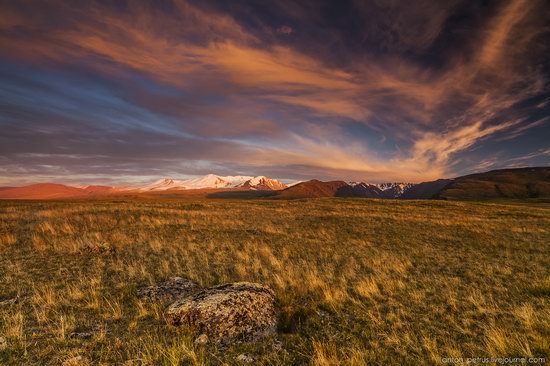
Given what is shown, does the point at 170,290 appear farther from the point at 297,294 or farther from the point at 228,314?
the point at 297,294

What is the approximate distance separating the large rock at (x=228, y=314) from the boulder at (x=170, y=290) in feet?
5.12

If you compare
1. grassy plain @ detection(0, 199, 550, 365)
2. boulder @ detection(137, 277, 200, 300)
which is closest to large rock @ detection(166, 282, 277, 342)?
grassy plain @ detection(0, 199, 550, 365)

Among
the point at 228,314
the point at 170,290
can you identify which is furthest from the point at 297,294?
the point at 170,290

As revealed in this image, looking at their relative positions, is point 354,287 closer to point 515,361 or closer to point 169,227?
point 515,361

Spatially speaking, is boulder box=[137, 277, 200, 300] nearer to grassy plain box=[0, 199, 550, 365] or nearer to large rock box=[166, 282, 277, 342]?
grassy plain box=[0, 199, 550, 365]

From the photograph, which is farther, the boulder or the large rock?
the boulder

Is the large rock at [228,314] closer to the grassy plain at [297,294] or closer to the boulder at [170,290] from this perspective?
the grassy plain at [297,294]

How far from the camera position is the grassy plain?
16.9ft

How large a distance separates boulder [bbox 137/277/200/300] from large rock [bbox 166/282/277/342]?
5.12ft

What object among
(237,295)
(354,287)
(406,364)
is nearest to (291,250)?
(354,287)

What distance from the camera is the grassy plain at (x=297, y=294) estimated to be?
16.9 ft

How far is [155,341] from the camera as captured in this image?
5.24 meters

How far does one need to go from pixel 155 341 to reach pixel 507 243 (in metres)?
21.0

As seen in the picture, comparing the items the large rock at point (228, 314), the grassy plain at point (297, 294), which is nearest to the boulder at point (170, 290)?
the grassy plain at point (297, 294)
